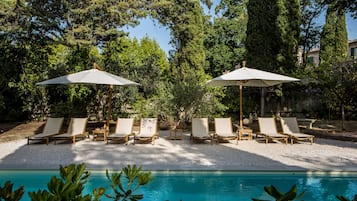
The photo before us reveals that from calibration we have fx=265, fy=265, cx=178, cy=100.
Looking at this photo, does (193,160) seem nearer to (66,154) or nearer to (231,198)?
(231,198)

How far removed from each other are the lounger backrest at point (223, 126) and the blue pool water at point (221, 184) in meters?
3.98

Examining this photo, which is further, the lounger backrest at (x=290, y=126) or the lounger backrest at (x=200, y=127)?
the lounger backrest at (x=290, y=126)

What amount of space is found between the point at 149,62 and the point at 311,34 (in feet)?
44.5

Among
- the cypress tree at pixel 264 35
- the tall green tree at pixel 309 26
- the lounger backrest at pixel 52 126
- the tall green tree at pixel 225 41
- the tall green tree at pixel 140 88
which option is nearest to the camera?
the lounger backrest at pixel 52 126

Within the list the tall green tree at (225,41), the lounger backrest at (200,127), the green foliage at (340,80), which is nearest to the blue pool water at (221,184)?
the lounger backrest at (200,127)

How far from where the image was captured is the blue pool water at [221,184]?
523cm

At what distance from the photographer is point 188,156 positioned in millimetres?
7340

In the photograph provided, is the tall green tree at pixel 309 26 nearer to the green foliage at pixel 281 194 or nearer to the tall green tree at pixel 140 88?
the tall green tree at pixel 140 88

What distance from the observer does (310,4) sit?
19.7 metres

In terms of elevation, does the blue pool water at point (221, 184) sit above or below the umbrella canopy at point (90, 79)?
below

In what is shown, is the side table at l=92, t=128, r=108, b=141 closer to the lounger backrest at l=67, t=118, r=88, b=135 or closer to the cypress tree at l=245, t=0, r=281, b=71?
the lounger backrest at l=67, t=118, r=88, b=135

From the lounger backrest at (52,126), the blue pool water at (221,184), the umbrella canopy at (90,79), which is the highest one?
the umbrella canopy at (90,79)

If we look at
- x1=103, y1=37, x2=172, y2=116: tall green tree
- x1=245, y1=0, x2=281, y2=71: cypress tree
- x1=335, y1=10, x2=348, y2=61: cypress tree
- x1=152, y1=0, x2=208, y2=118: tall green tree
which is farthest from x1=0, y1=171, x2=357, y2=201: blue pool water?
x1=335, y1=10, x2=348, y2=61: cypress tree

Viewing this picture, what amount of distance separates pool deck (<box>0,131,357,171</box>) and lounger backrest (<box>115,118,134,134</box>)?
0.58 metres
